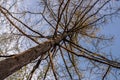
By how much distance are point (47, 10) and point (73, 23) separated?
0.99 m

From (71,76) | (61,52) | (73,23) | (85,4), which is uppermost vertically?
(85,4)

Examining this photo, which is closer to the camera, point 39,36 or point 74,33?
point 39,36

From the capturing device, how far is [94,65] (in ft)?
25.6

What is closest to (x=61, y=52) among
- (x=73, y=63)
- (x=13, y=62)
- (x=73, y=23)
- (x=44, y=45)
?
(x=73, y=63)

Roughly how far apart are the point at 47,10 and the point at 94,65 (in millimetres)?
1994

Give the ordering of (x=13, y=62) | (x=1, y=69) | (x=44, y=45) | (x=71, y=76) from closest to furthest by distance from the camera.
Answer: (x=1, y=69)
(x=13, y=62)
(x=44, y=45)
(x=71, y=76)

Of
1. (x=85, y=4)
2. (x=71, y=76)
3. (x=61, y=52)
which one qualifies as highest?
(x=85, y=4)

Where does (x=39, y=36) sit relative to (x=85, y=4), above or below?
below

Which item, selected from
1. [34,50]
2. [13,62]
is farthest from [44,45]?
[13,62]

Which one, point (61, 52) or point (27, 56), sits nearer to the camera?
point (27, 56)

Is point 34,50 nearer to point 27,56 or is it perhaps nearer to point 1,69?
point 27,56

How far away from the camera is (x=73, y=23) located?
28.1 feet

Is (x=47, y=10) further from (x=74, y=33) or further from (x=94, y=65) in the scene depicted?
(x=94, y=65)

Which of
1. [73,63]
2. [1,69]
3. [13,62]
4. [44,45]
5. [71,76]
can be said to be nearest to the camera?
[1,69]
